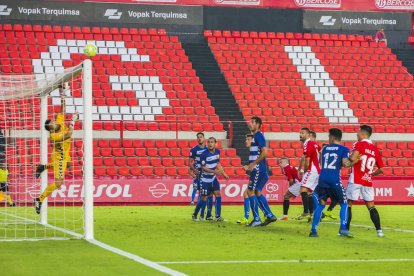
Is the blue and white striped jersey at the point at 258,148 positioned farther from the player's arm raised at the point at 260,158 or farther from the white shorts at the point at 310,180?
the white shorts at the point at 310,180

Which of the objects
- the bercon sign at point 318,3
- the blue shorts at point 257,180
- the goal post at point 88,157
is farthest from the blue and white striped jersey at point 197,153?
the bercon sign at point 318,3

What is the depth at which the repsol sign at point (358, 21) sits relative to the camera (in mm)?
40250

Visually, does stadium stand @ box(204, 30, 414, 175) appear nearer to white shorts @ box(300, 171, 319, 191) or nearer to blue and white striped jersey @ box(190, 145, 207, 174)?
blue and white striped jersey @ box(190, 145, 207, 174)

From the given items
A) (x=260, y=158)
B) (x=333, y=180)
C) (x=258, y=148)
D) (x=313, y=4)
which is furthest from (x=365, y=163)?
(x=313, y=4)

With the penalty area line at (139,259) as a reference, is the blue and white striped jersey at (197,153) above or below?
above

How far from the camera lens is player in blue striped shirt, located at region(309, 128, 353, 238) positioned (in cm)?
1541

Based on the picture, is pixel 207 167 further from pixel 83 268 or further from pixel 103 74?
pixel 103 74

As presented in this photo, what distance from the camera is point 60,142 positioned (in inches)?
712

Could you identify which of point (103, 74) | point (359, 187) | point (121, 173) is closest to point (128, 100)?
point (103, 74)

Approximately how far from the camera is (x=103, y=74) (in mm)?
35031

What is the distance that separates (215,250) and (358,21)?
3001cm

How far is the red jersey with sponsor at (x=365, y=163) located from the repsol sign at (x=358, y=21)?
25.5 m

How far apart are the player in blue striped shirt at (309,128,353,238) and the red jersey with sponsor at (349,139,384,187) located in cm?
26

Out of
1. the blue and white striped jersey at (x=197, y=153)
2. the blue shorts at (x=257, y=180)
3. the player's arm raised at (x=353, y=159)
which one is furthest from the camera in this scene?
the blue and white striped jersey at (x=197, y=153)
